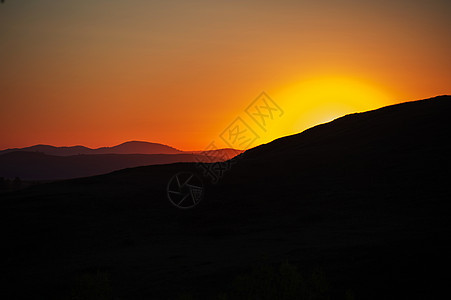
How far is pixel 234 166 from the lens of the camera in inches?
2918

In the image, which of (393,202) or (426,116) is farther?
(426,116)

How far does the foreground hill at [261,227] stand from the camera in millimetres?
26609

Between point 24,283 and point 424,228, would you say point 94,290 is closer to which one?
point 24,283

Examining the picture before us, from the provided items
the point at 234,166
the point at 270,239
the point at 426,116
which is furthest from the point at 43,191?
the point at 426,116

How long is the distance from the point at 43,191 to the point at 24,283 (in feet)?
113

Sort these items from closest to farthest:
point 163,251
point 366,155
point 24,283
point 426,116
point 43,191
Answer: point 24,283 → point 163,251 → point 43,191 → point 366,155 → point 426,116

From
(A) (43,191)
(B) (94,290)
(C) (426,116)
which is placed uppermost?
(C) (426,116)

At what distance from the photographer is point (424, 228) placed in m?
35.5

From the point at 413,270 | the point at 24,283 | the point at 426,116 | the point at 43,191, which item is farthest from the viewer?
the point at 426,116

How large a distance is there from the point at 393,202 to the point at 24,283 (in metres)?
37.6

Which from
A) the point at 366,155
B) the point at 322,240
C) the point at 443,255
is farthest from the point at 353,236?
the point at 366,155

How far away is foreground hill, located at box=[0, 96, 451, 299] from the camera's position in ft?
87.3

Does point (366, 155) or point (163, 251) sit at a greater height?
point (366, 155)

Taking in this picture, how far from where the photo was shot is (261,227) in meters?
46.2
